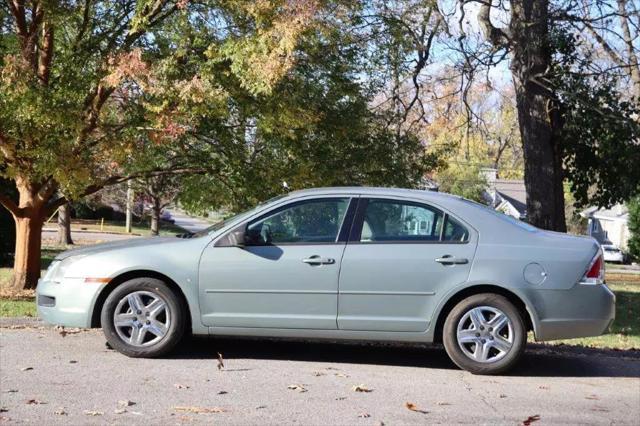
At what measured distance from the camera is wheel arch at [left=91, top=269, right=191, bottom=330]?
6902 millimetres

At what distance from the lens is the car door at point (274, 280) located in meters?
6.75

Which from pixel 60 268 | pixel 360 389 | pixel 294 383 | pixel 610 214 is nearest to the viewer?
pixel 360 389

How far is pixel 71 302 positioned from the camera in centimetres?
693

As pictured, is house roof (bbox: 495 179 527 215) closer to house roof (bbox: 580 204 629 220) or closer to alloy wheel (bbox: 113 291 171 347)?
house roof (bbox: 580 204 629 220)

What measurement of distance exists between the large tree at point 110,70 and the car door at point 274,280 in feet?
13.0

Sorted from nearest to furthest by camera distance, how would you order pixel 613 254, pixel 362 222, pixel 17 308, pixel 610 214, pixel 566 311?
1. pixel 566 311
2. pixel 362 222
3. pixel 17 308
4. pixel 613 254
5. pixel 610 214

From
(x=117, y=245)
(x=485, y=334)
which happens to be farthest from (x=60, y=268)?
(x=485, y=334)

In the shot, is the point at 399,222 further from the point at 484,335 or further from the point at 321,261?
the point at 484,335

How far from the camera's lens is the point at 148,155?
523 inches

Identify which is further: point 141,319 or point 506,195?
point 506,195

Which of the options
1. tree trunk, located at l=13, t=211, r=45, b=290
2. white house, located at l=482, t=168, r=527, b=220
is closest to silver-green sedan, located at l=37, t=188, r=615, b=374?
tree trunk, located at l=13, t=211, r=45, b=290

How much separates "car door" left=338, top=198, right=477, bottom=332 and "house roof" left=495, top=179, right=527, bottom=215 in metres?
50.2

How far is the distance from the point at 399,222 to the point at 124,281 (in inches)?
98.4

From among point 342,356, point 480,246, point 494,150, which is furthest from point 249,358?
point 494,150
